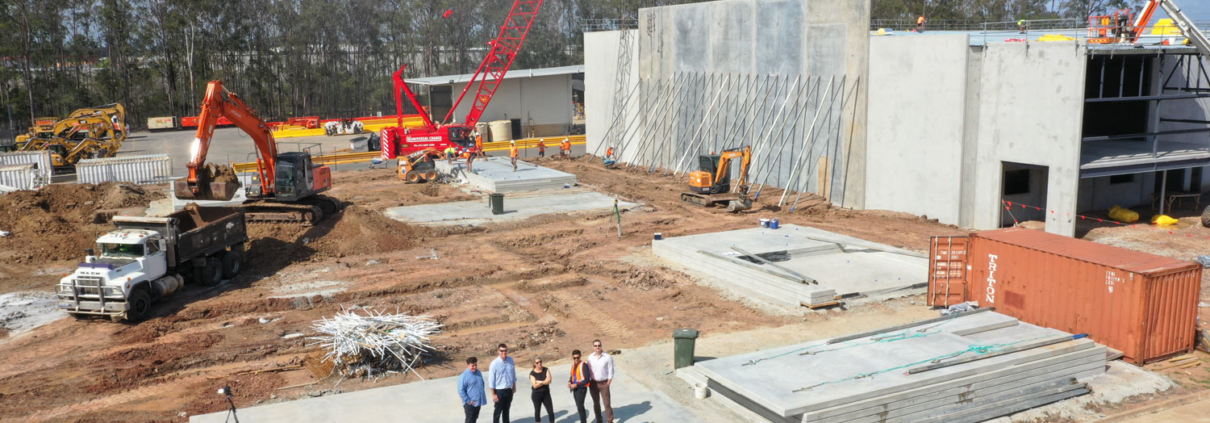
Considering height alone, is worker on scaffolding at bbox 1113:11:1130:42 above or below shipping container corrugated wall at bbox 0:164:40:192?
above

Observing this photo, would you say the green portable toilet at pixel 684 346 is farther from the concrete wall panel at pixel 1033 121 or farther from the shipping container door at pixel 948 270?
the concrete wall panel at pixel 1033 121

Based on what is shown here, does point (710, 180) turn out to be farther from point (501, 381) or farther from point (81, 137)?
point (81, 137)

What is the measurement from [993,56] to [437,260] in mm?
17283

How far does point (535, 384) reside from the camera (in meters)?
12.4

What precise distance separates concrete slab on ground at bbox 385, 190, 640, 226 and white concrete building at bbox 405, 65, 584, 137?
26054 millimetres

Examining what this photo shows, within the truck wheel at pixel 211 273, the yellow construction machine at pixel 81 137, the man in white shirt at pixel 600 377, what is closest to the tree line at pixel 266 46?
the yellow construction machine at pixel 81 137

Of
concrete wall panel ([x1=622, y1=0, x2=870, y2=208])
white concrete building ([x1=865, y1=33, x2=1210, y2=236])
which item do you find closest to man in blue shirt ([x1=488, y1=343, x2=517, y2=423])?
white concrete building ([x1=865, y1=33, x2=1210, y2=236])

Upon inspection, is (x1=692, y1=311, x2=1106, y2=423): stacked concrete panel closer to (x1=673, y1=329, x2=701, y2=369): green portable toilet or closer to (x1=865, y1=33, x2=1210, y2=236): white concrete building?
(x1=673, y1=329, x2=701, y2=369): green portable toilet

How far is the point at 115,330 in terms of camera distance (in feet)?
60.5

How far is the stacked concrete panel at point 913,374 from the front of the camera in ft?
42.2

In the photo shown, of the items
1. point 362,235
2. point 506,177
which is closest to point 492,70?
point 506,177

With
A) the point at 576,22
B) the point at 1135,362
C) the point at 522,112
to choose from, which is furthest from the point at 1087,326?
the point at 576,22

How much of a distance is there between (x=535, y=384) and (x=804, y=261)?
12.3 m

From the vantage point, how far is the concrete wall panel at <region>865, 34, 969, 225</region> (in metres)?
28.0
